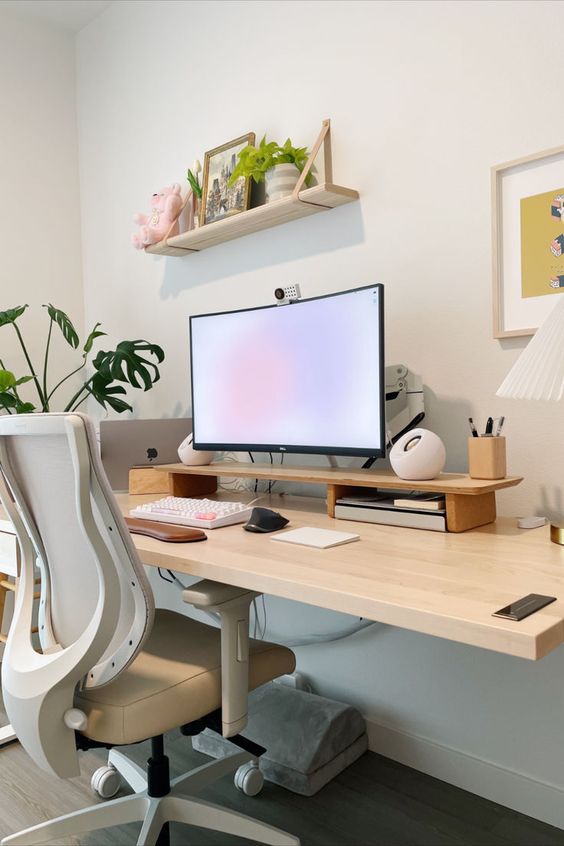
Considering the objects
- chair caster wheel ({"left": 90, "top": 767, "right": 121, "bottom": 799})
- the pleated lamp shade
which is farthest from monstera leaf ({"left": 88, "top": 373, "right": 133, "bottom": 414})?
the pleated lamp shade

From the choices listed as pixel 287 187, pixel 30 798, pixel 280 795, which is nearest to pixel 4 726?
pixel 30 798

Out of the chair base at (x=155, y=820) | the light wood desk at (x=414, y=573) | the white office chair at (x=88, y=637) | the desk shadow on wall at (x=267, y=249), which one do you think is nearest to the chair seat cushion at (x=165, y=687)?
the white office chair at (x=88, y=637)

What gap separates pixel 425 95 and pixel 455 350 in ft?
2.26

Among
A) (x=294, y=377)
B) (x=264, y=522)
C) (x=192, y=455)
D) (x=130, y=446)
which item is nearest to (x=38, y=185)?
(x=130, y=446)

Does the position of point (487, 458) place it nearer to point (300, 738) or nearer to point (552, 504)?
point (552, 504)

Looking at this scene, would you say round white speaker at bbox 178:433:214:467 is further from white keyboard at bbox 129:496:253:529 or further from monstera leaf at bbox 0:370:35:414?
monstera leaf at bbox 0:370:35:414

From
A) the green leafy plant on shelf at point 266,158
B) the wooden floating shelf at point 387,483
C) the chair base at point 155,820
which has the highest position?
the green leafy plant on shelf at point 266,158

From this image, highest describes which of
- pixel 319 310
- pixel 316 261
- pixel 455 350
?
pixel 316 261

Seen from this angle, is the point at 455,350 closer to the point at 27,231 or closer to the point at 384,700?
the point at 384,700

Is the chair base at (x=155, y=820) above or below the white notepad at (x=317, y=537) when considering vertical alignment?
below

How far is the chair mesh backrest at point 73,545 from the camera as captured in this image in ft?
3.95

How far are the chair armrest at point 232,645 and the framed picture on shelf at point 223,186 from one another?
138 centimetres

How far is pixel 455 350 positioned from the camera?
1795 millimetres

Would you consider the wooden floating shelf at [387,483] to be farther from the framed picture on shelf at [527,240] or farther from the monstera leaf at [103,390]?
the monstera leaf at [103,390]
